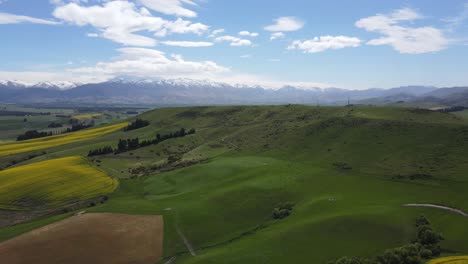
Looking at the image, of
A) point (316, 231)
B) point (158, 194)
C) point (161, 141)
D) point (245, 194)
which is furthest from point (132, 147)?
point (316, 231)

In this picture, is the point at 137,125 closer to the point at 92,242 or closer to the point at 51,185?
the point at 51,185

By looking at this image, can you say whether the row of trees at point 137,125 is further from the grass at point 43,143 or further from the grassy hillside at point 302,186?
the grassy hillside at point 302,186

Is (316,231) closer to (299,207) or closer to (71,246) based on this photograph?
(299,207)

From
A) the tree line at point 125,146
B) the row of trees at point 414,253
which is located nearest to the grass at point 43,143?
the tree line at point 125,146

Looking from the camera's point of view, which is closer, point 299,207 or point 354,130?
point 299,207

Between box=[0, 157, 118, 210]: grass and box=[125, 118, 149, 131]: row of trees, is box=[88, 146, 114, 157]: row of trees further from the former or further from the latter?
box=[125, 118, 149, 131]: row of trees

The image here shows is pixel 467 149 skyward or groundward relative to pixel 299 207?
skyward

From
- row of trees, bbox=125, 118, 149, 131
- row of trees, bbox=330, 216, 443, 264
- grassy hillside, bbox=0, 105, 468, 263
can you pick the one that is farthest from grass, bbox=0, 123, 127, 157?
row of trees, bbox=330, 216, 443, 264
